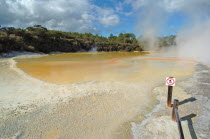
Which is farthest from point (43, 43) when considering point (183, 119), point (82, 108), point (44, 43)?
point (183, 119)

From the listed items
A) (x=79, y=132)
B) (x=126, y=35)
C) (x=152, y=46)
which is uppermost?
(x=126, y=35)

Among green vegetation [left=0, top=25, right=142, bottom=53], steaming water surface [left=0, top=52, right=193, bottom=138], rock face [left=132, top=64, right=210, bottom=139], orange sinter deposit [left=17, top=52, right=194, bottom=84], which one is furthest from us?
green vegetation [left=0, top=25, right=142, bottom=53]

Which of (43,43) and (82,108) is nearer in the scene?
(82,108)

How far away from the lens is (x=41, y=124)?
10.2ft

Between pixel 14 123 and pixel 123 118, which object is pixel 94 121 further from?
pixel 14 123

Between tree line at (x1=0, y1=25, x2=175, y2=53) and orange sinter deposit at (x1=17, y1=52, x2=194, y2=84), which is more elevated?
tree line at (x1=0, y1=25, x2=175, y2=53)

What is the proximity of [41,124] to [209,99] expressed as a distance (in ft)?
16.2

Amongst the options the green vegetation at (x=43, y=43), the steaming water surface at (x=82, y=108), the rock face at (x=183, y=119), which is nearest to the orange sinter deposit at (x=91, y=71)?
the steaming water surface at (x=82, y=108)

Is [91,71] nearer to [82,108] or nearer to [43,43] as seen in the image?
[82,108]

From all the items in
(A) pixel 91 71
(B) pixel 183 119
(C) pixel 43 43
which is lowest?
(B) pixel 183 119

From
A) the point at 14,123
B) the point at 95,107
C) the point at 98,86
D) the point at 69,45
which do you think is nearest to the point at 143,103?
the point at 95,107

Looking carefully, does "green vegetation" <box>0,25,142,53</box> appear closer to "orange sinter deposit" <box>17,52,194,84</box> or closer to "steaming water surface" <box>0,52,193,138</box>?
"orange sinter deposit" <box>17,52,194,84</box>

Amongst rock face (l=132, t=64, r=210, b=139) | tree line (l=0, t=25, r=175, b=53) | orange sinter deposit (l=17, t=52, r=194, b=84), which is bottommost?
rock face (l=132, t=64, r=210, b=139)

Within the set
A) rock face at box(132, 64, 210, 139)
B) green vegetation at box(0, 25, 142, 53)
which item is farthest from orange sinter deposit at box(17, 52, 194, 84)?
green vegetation at box(0, 25, 142, 53)
